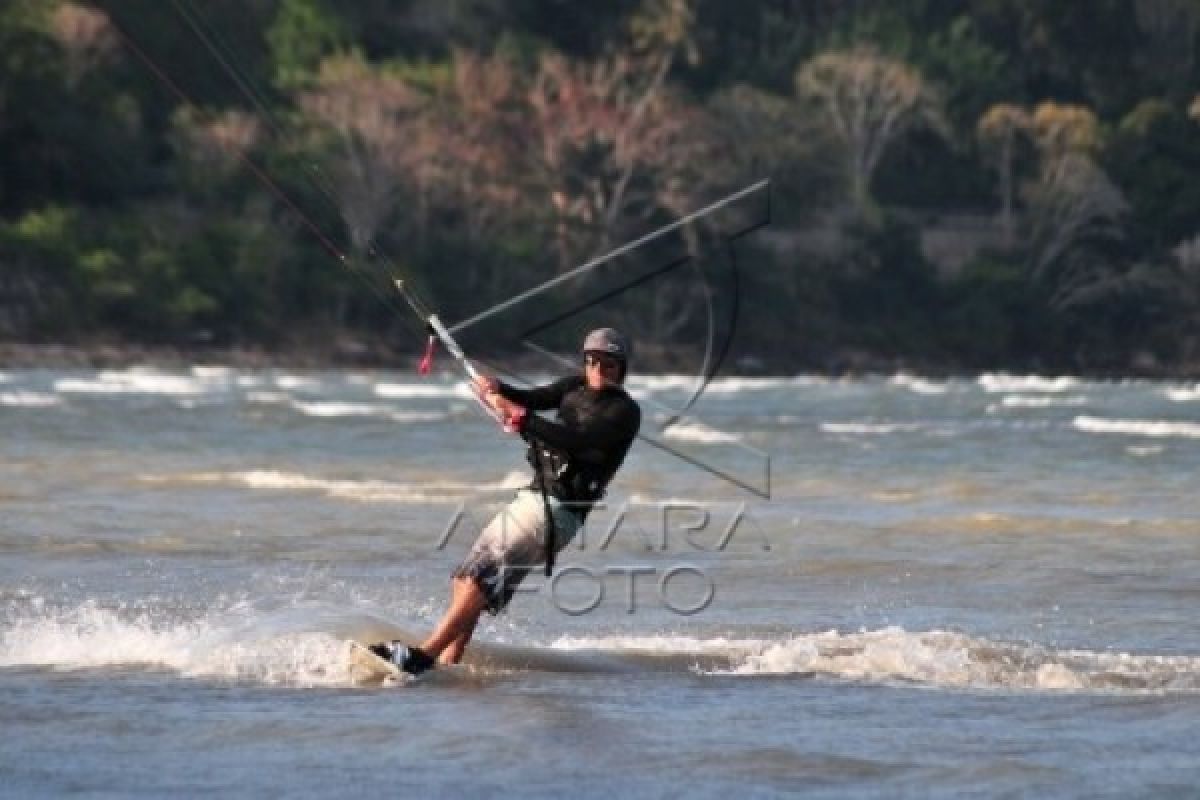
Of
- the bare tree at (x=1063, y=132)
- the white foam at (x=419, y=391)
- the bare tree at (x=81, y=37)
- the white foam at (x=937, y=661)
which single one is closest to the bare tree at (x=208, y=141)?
the bare tree at (x=81, y=37)

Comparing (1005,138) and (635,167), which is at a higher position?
(1005,138)

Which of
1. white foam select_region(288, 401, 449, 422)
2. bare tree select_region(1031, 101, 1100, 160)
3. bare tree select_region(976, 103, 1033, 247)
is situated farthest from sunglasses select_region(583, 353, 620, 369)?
bare tree select_region(976, 103, 1033, 247)

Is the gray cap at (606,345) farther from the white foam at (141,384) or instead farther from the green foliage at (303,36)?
the green foliage at (303,36)

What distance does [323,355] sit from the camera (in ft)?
234

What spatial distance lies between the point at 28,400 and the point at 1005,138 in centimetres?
4415

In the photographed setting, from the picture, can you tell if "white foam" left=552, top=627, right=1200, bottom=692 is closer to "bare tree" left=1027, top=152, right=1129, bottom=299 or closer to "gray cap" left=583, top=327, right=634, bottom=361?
"gray cap" left=583, top=327, right=634, bottom=361

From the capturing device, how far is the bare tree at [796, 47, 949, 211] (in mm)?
81750

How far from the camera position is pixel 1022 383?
72938mm

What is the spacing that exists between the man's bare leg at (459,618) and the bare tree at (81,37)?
5991 cm

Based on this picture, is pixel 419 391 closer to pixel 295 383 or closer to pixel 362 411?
pixel 295 383

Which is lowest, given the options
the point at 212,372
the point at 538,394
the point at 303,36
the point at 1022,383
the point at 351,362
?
the point at 1022,383

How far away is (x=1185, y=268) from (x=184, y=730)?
7541 centimetres

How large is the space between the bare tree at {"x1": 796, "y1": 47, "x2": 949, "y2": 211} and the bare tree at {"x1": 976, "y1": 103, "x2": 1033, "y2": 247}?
46.1 inches

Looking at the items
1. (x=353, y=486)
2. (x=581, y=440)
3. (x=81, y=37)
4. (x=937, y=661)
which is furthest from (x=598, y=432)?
(x=81, y=37)
